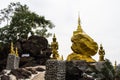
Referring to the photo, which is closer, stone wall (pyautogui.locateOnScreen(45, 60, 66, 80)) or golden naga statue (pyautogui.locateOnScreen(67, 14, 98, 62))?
stone wall (pyautogui.locateOnScreen(45, 60, 66, 80))

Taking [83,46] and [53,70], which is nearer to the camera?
[53,70]

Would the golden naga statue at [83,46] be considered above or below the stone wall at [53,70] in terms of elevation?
above

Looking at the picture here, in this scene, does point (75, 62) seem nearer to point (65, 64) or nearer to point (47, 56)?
point (65, 64)

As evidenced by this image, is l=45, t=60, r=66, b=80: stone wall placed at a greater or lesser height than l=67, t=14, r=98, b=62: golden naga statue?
lesser

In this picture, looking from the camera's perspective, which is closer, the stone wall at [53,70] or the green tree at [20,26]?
the stone wall at [53,70]

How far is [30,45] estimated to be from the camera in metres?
41.0

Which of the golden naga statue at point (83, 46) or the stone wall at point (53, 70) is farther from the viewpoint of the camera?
the golden naga statue at point (83, 46)

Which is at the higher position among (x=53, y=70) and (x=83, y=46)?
(x=83, y=46)

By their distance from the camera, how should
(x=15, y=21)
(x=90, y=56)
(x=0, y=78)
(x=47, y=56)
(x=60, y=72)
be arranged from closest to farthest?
(x=60, y=72)
(x=0, y=78)
(x=90, y=56)
(x=47, y=56)
(x=15, y=21)

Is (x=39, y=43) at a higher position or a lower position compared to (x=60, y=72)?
higher

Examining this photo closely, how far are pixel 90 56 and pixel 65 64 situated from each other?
6.05 meters

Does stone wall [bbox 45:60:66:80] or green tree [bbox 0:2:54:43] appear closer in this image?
stone wall [bbox 45:60:66:80]

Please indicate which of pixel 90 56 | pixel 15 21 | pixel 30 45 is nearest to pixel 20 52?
pixel 30 45

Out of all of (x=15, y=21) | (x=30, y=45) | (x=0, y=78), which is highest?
(x=15, y=21)
